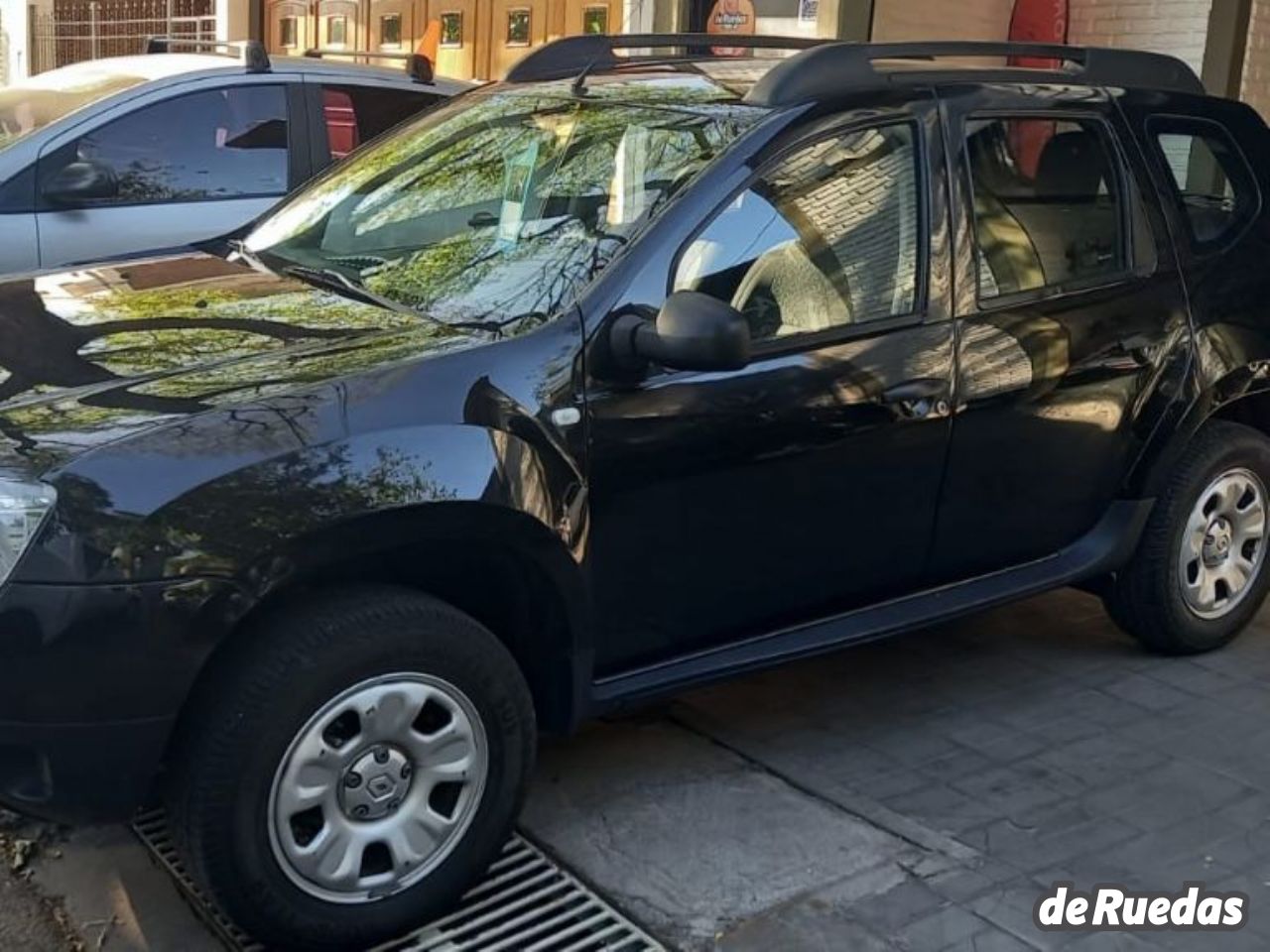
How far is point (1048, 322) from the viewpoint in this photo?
4.17 metres

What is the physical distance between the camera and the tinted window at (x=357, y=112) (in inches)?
263

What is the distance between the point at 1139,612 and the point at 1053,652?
0.35 metres

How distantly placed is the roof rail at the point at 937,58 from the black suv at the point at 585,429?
2 centimetres

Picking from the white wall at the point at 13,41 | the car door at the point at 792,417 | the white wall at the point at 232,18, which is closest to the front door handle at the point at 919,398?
the car door at the point at 792,417

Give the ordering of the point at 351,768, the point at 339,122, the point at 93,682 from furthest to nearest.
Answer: the point at 339,122 → the point at 351,768 → the point at 93,682

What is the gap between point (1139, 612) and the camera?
473 centimetres

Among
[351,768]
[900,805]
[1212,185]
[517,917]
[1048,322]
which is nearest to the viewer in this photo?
[351,768]

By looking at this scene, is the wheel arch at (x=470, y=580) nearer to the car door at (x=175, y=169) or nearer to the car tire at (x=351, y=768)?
the car tire at (x=351, y=768)

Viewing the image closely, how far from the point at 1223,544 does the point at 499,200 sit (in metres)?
2.60

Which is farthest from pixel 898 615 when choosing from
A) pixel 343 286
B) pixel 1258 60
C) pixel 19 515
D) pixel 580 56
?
pixel 1258 60

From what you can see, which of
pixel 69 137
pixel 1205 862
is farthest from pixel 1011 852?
pixel 69 137

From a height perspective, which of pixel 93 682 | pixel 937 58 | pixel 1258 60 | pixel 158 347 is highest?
pixel 1258 60

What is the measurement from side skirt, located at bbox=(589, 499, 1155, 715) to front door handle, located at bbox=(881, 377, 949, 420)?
0.53 m

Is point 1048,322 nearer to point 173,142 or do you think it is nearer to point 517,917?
point 517,917
